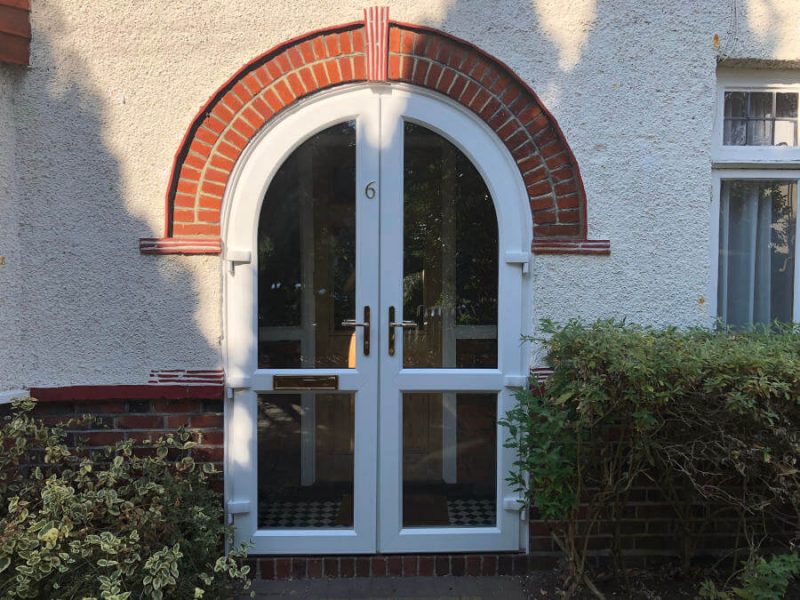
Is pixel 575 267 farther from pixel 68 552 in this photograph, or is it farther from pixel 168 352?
pixel 68 552

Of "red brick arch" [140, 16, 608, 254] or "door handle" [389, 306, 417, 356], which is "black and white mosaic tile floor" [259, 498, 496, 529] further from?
"red brick arch" [140, 16, 608, 254]

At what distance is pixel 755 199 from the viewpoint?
376 cm

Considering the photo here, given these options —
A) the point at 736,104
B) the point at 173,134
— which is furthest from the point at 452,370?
the point at 736,104

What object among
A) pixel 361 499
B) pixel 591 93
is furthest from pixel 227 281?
pixel 591 93

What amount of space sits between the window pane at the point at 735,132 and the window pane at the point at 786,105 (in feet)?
0.71

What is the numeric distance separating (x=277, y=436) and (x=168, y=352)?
0.78 meters

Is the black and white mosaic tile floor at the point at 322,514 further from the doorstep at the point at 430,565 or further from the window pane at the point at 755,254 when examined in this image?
the window pane at the point at 755,254

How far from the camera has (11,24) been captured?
3191mm

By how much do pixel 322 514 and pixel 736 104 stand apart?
351 cm

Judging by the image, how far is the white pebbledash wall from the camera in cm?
330

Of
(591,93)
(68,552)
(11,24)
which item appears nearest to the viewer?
(68,552)

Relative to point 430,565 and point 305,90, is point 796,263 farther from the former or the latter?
point 305,90

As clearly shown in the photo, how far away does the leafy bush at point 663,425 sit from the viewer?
2.66 meters

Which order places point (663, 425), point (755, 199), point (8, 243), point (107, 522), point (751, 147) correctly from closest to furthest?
point (663, 425)
point (107, 522)
point (8, 243)
point (751, 147)
point (755, 199)
